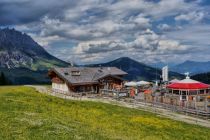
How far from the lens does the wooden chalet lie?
91.6 metres

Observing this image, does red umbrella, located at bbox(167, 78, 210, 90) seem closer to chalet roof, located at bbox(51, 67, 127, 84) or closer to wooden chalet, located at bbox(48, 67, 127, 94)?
wooden chalet, located at bbox(48, 67, 127, 94)

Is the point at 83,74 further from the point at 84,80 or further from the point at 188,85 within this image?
the point at 188,85

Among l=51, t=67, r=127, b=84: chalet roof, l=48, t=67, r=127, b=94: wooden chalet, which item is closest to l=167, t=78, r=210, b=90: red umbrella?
l=48, t=67, r=127, b=94: wooden chalet

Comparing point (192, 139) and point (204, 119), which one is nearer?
point (192, 139)

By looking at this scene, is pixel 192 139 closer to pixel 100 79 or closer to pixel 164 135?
pixel 164 135

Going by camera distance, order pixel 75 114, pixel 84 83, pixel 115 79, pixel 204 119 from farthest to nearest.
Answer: pixel 115 79 < pixel 84 83 < pixel 204 119 < pixel 75 114

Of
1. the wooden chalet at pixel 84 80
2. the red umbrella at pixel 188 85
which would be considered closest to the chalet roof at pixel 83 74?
the wooden chalet at pixel 84 80

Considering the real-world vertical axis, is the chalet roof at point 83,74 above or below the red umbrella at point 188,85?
above

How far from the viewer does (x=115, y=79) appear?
98.7 metres

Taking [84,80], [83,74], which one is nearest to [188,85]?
[84,80]

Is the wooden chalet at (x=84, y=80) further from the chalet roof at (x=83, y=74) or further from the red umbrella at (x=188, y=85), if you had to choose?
the red umbrella at (x=188, y=85)

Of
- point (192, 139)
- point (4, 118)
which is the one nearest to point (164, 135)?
point (192, 139)

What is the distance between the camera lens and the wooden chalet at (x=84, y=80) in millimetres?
91562

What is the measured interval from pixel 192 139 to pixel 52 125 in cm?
1492
